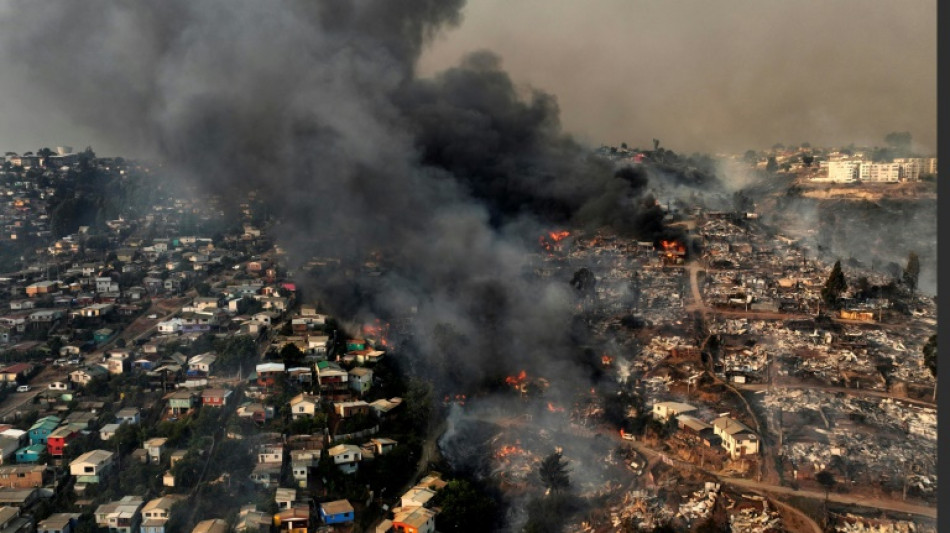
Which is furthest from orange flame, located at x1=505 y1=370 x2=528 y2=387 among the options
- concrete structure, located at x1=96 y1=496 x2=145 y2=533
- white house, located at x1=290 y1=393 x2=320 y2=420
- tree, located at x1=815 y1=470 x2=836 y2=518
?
concrete structure, located at x1=96 y1=496 x2=145 y2=533

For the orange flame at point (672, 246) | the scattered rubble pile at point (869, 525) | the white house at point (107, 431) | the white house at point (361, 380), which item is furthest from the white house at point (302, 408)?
the orange flame at point (672, 246)

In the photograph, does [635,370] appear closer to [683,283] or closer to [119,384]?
[683,283]

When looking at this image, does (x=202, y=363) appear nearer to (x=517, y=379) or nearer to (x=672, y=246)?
(x=517, y=379)

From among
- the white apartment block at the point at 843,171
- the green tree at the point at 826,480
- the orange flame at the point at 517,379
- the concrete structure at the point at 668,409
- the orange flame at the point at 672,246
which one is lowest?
the green tree at the point at 826,480

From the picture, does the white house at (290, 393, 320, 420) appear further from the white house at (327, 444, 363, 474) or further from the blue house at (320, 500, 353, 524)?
the blue house at (320, 500, 353, 524)

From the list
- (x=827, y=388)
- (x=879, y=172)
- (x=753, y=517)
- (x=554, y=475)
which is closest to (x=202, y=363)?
(x=554, y=475)

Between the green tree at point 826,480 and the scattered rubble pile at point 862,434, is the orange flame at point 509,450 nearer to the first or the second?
the scattered rubble pile at point 862,434
